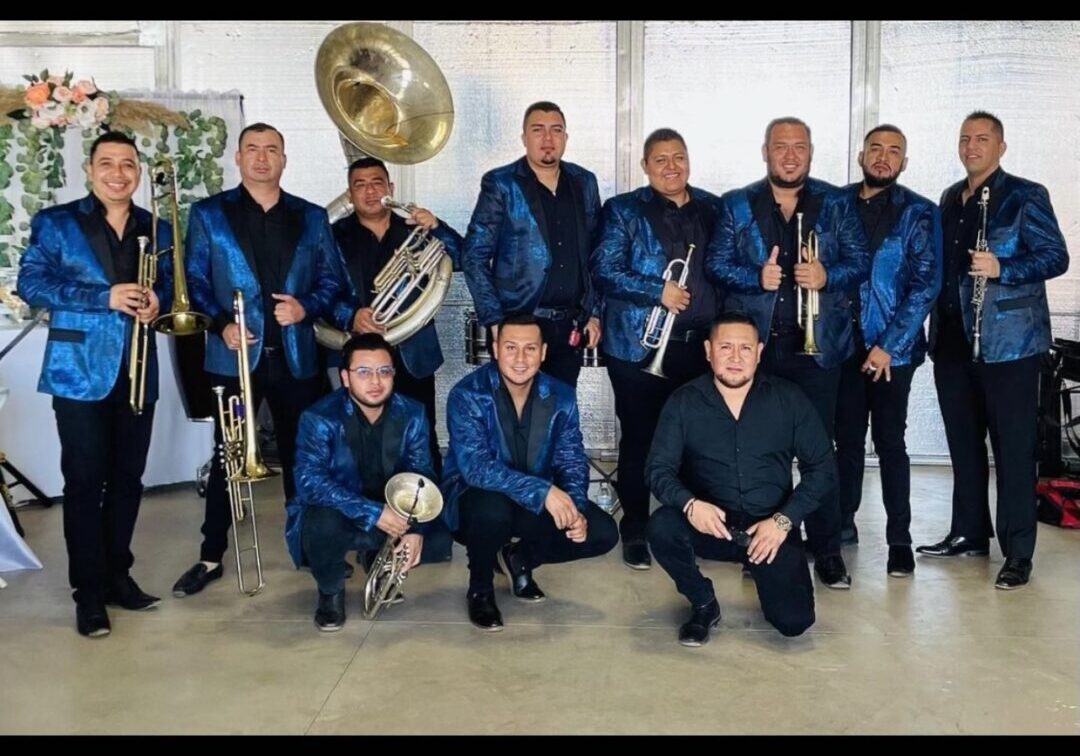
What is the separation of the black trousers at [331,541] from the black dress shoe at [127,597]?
0.59 metres

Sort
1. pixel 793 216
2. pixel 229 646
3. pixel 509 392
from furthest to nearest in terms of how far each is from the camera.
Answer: pixel 793 216 < pixel 509 392 < pixel 229 646

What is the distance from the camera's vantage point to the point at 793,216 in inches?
165

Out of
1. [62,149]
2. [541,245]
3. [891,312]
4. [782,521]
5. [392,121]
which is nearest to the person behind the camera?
[782,521]

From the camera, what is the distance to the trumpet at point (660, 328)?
13.8 ft

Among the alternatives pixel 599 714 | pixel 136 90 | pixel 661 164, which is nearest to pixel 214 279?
pixel 661 164

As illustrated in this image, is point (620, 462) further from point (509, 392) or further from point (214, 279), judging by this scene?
point (214, 279)

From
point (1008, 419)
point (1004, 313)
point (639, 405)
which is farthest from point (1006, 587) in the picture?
point (639, 405)

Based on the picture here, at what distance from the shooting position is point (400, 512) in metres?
3.60

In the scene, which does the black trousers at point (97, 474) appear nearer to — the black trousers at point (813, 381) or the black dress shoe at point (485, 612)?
the black dress shoe at point (485, 612)

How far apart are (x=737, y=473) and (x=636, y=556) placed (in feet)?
2.77

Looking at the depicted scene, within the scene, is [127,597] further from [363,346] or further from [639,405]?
[639,405]

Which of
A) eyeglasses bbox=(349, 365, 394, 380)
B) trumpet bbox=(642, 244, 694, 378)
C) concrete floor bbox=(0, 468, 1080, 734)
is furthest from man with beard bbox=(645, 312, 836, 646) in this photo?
eyeglasses bbox=(349, 365, 394, 380)

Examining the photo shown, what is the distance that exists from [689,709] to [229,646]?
141 cm
